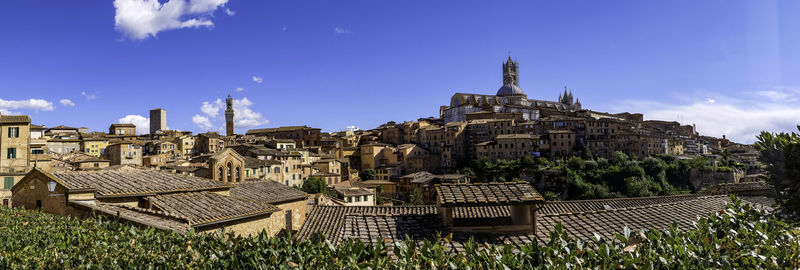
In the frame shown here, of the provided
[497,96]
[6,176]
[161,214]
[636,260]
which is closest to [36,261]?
[161,214]

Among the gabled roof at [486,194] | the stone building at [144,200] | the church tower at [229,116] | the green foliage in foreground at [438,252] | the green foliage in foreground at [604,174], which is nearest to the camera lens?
the green foliage in foreground at [438,252]

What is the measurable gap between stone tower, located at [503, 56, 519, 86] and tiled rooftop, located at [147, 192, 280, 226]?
127055 millimetres

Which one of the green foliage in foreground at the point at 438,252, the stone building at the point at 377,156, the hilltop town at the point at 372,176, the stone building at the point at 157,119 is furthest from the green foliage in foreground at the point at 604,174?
the stone building at the point at 157,119

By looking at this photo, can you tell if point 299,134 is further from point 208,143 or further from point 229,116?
point 229,116

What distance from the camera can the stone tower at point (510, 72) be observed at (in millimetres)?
135375

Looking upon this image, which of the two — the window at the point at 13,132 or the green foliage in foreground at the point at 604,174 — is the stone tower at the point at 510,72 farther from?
the window at the point at 13,132

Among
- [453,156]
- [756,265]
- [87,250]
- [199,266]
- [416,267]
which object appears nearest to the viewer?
[756,265]

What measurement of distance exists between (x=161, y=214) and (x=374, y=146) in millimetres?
71081

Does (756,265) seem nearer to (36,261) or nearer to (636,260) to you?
(636,260)

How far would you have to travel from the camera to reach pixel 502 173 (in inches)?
2992

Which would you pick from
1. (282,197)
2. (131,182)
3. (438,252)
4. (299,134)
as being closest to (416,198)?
(282,197)

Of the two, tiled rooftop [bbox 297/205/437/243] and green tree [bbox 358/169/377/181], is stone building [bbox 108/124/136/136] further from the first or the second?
tiled rooftop [bbox 297/205/437/243]

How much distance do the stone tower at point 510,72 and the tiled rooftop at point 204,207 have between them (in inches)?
5002

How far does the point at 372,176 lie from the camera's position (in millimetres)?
77500
